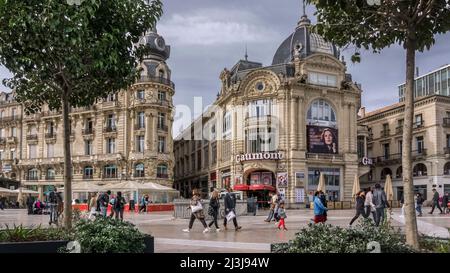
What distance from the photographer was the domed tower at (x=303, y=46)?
50.6m

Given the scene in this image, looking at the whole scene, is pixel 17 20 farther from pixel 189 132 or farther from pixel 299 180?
pixel 189 132

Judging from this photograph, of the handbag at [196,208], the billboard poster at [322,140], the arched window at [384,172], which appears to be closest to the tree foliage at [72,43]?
the handbag at [196,208]

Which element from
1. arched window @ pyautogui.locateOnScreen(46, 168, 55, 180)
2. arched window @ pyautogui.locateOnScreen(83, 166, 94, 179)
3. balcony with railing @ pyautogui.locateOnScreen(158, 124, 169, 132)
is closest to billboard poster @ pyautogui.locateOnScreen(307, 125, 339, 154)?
balcony with railing @ pyautogui.locateOnScreen(158, 124, 169, 132)

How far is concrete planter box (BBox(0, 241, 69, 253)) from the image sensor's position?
8.02 meters

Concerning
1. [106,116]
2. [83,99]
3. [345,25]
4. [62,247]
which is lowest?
[62,247]

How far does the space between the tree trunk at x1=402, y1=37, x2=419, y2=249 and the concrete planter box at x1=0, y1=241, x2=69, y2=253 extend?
575 centimetres

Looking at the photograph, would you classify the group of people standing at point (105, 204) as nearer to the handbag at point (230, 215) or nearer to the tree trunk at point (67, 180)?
the handbag at point (230, 215)

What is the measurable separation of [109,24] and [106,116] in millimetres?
48403

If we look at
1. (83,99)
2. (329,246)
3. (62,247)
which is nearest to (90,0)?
(83,99)

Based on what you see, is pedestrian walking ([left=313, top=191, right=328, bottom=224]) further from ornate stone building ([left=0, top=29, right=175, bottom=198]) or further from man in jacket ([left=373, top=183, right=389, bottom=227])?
ornate stone building ([left=0, top=29, right=175, bottom=198])

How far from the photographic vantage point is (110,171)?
5616 centimetres

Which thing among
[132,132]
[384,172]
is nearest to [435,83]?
[384,172]

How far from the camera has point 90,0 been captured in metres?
9.06

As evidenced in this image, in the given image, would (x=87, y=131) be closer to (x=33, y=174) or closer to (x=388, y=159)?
(x=33, y=174)
